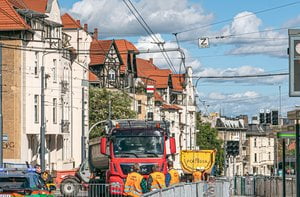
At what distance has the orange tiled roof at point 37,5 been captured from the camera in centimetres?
6175

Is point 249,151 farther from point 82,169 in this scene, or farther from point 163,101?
point 82,169

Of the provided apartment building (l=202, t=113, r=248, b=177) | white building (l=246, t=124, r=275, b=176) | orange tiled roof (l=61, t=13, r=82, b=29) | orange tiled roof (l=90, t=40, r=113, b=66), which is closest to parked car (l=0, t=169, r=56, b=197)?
orange tiled roof (l=61, t=13, r=82, b=29)

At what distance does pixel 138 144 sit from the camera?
105 feet

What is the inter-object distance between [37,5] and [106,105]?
884 inches

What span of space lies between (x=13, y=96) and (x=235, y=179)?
15194 millimetres

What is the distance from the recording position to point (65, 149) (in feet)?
224

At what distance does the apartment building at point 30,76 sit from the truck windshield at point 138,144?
70.3 ft

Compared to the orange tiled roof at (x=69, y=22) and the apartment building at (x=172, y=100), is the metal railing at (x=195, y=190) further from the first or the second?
the apartment building at (x=172, y=100)

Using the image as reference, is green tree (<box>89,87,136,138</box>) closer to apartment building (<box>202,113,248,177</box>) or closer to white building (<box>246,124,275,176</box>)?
apartment building (<box>202,113,248,177</box>)

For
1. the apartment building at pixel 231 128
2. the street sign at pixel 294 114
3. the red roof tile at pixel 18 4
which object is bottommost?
the apartment building at pixel 231 128

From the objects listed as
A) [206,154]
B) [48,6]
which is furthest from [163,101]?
[206,154]

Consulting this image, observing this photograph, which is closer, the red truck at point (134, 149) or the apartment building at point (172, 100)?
the red truck at point (134, 149)

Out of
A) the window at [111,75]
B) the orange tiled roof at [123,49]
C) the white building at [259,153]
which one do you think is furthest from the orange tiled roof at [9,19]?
the white building at [259,153]

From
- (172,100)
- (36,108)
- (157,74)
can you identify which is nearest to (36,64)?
(36,108)
